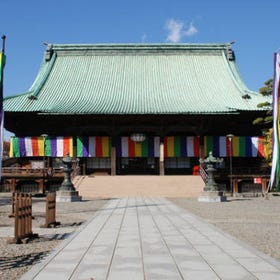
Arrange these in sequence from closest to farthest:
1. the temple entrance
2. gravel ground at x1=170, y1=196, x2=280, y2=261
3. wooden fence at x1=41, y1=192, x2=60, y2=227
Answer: gravel ground at x1=170, y1=196, x2=280, y2=261 → wooden fence at x1=41, y1=192, x2=60, y2=227 → the temple entrance

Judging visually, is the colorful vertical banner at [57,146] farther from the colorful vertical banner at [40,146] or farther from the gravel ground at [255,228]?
the gravel ground at [255,228]

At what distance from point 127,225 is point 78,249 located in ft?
12.0

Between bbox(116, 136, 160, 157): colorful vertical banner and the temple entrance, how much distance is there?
4.79 feet

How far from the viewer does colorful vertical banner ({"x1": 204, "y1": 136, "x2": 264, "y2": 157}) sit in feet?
99.2

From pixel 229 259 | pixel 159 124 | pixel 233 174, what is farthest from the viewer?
pixel 159 124

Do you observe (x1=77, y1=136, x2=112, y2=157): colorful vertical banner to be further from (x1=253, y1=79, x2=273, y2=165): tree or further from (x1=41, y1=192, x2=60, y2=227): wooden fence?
(x1=41, y1=192, x2=60, y2=227): wooden fence

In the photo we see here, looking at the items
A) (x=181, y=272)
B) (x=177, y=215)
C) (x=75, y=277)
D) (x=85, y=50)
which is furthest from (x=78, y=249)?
(x=85, y=50)

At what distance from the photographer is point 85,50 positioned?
38.2 m

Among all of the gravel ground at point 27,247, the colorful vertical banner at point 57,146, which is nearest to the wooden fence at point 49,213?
the gravel ground at point 27,247

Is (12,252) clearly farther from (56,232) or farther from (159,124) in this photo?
(159,124)

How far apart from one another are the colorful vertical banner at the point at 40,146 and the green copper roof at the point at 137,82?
2.52m

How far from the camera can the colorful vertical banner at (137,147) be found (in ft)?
99.8

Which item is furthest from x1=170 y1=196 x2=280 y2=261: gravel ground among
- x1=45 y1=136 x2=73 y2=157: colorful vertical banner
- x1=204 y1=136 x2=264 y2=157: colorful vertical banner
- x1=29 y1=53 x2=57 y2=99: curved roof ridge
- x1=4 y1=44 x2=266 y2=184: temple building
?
x1=29 y1=53 x2=57 y2=99: curved roof ridge

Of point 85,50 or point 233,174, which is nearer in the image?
point 233,174
